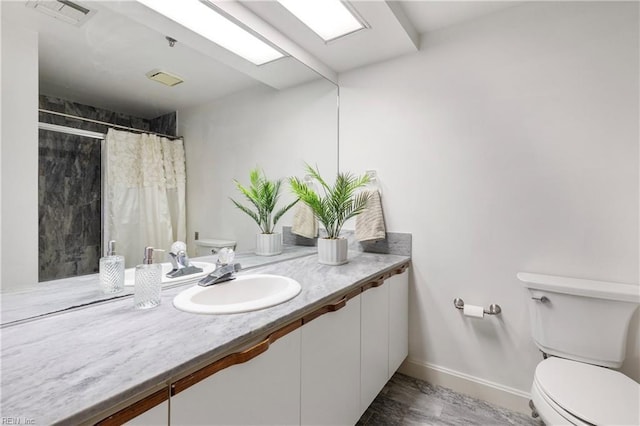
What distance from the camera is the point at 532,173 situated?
58.4 inches

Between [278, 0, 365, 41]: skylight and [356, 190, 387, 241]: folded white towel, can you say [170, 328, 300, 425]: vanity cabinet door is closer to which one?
[356, 190, 387, 241]: folded white towel

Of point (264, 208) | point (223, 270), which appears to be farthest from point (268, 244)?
point (223, 270)

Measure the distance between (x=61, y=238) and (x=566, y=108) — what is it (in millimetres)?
2190

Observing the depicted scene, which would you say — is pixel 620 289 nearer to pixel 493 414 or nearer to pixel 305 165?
pixel 493 414

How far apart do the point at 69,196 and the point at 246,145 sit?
33.3 inches

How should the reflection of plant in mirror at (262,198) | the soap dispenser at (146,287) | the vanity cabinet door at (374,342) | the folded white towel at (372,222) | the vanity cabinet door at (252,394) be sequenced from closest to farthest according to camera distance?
1. the vanity cabinet door at (252,394)
2. the soap dispenser at (146,287)
3. the vanity cabinet door at (374,342)
4. the reflection of plant in mirror at (262,198)
5. the folded white towel at (372,222)

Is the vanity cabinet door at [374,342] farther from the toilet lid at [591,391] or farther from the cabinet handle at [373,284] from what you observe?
the toilet lid at [591,391]

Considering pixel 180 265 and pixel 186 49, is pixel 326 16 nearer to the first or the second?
pixel 186 49

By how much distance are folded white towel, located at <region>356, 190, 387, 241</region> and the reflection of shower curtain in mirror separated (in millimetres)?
1102

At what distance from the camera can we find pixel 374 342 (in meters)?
1.40

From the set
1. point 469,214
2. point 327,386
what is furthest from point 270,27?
point 327,386

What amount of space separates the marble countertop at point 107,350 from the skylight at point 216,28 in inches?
47.1

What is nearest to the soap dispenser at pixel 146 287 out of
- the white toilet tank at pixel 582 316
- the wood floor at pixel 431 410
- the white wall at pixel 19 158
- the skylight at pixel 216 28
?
the white wall at pixel 19 158

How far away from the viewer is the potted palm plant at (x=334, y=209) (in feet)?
5.32
